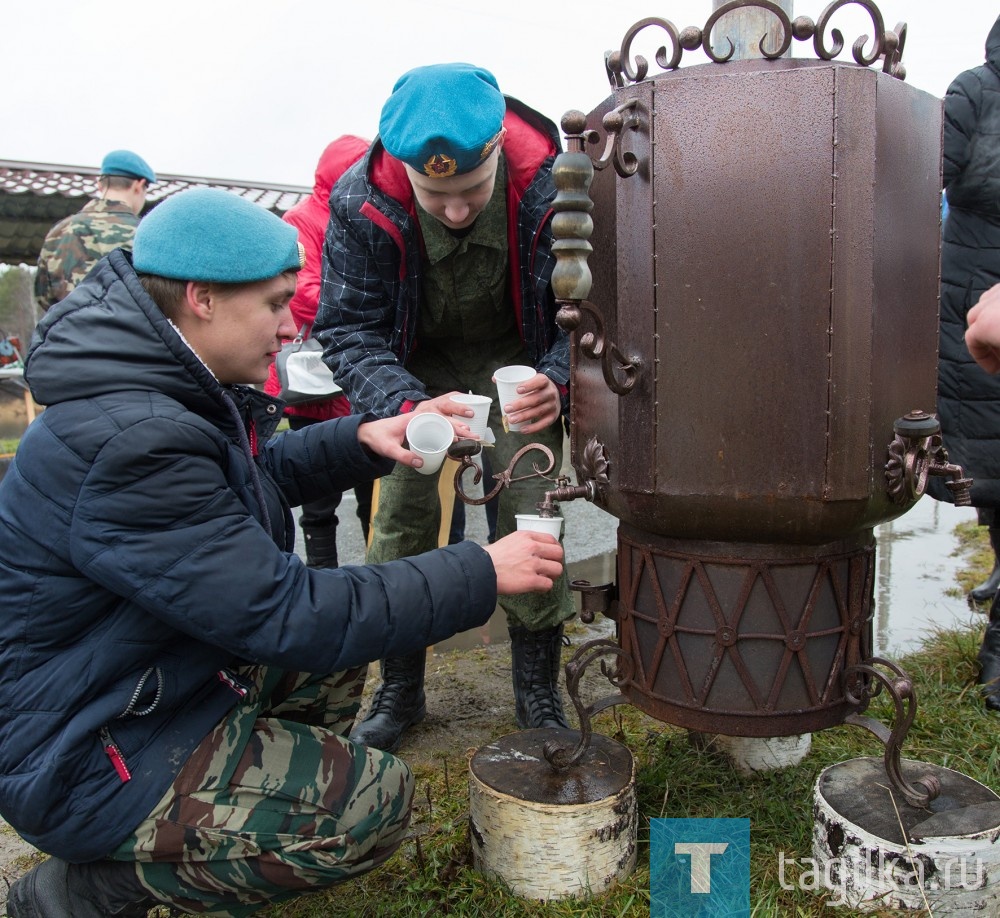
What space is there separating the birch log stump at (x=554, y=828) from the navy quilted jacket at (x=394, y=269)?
1.05 m

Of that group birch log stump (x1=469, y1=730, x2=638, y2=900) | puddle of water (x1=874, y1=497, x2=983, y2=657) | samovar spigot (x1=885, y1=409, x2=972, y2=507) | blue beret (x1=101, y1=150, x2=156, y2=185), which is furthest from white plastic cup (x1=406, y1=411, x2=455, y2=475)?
blue beret (x1=101, y1=150, x2=156, y2=185)

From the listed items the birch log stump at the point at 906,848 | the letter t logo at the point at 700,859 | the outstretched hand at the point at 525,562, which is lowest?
the letter t logo at the point at 700,859

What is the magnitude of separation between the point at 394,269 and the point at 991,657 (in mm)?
2331

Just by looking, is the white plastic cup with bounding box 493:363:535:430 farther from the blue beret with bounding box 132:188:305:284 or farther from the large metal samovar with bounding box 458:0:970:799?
the blue beret with bounding box 132:188:305:284

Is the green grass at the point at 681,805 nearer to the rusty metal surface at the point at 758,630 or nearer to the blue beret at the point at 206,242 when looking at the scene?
the rusty metal surface at the point at 758,630

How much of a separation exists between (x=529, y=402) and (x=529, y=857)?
3.75 feet

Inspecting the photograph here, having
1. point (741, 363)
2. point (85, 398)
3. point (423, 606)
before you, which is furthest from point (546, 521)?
point (85, 398)

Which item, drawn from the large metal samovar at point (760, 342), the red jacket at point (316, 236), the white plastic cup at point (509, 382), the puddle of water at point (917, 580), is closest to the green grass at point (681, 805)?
the large metal samovar at point (760, 342)

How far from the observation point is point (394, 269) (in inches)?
109

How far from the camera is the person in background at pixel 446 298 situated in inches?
95.8

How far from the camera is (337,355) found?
2.83 m

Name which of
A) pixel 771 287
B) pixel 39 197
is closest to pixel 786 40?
pixel 771 287

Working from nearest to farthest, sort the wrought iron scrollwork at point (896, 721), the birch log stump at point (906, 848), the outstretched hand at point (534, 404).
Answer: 1. the birch log stump at point (906, 848)
2. the wrought iron scrollwork at point (896, 721)
3. the outstretched hand at point (534, 404)

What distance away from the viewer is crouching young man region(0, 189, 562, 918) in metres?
1.69
